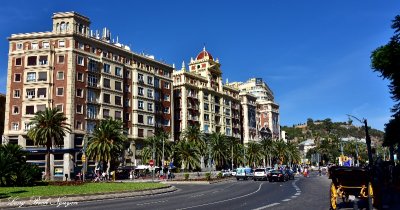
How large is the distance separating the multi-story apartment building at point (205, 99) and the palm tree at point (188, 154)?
16.2 metres

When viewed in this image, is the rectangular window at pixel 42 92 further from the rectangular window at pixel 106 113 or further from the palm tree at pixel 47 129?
the palm tree at pixel 47 129

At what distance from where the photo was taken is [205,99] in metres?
114

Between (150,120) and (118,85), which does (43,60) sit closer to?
(118,85)

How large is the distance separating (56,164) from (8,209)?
179 ft

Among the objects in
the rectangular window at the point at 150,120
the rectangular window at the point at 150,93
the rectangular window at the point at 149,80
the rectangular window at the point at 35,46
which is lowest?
the rectangular window at the point at 150,120

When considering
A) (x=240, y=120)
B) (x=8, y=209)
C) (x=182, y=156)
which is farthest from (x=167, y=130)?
(x=8, y=209)

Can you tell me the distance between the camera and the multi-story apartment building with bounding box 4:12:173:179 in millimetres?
74938

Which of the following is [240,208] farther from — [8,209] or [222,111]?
[222,111]

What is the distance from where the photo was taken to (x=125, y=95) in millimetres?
87938

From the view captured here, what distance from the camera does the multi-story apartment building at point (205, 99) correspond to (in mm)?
107312

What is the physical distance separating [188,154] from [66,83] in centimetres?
2785

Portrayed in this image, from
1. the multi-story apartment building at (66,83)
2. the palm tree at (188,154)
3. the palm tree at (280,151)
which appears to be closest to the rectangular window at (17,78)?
the multi-story apartment building at (66,83)

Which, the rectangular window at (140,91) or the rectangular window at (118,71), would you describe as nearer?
the rectangular window at (118,71)

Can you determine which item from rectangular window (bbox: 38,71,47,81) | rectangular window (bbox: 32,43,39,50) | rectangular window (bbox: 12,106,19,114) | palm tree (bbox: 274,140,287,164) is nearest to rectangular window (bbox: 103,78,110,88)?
rectangular window (bbox: 38,71,47,81)
